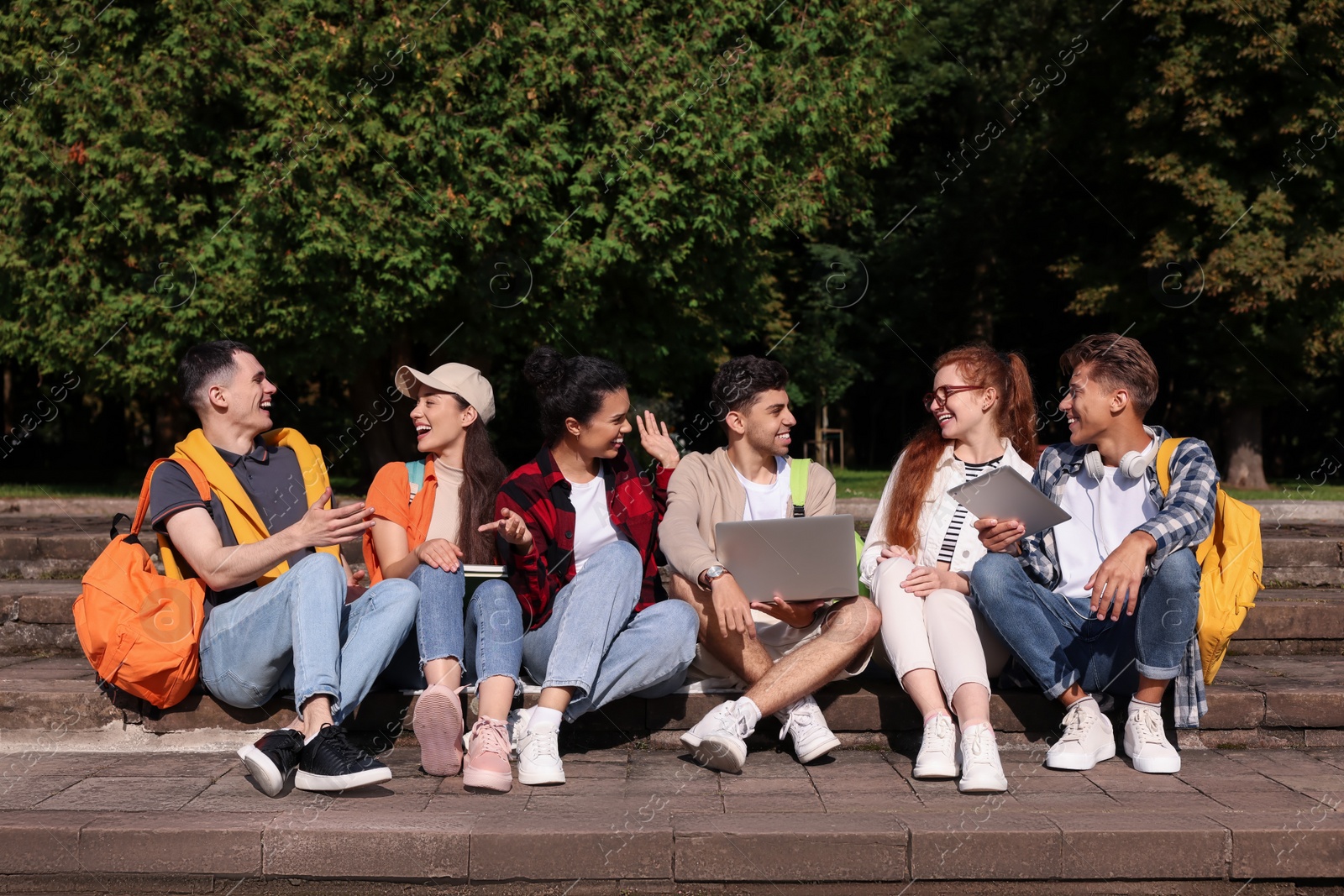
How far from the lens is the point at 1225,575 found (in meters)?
4.28

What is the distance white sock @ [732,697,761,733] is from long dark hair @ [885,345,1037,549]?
94 cm

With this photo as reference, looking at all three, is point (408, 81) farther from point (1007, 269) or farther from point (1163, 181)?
point (1007, 269)

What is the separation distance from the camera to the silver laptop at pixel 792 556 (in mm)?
4156

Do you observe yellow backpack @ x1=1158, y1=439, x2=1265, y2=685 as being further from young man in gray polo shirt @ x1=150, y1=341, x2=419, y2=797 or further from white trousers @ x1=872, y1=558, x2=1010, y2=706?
young man in gray polo shirt @ x1=150, y1=341, x2=419, y2=797

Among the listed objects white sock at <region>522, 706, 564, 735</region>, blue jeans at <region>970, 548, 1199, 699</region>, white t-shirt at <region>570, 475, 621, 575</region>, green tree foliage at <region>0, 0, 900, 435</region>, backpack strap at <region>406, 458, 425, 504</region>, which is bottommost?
white sock at <region>522, 706, 564, 735</region>

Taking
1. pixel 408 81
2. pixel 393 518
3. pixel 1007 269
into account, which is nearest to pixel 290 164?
pixel 408 81

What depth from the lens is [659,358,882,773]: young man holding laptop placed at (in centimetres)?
419

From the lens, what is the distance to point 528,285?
13570mm

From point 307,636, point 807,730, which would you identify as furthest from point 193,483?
point 807,730

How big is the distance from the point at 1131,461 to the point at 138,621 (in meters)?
3.51

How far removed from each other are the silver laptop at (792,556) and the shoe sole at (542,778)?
91 cm

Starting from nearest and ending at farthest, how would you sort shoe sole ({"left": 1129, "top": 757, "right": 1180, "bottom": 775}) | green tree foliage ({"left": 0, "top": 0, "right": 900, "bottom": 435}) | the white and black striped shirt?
shoe sole ({"left": 1129, "top": 757, "right": 1180, "bottom": 775}) → the white and black striped shirt → green tree foliage ({"left": 0, "top": 0, "right": 900, "bottom": 435})

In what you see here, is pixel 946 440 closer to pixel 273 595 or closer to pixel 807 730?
pixel 807 730

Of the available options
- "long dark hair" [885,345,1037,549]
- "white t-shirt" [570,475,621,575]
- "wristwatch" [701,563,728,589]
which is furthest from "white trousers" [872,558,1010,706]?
"white t-shirt" [570,475,621,575]
